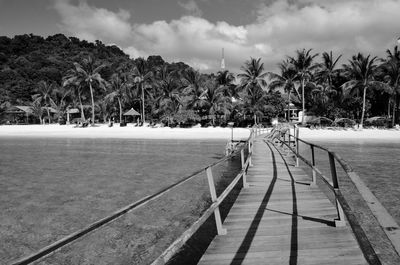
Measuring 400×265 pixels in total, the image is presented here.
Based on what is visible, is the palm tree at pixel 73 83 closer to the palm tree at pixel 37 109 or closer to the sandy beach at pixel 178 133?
the sandy beach at pixel 178 133

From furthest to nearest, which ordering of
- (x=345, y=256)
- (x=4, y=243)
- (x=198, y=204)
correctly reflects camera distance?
(x=198, y=204) → (x=4, y=243) → (x=345, y=256)

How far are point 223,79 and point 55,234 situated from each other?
129 ft

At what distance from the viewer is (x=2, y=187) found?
1145 cm

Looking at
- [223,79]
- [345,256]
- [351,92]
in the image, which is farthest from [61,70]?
[345,256]

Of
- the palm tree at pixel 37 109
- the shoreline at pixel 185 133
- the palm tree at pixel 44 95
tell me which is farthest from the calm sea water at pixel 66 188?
the palm tree at pixel 44 95

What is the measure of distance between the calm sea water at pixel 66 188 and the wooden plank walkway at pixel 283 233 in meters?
3.80

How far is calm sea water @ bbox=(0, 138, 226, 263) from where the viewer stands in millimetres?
7056

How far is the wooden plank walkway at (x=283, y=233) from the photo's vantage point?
367cm

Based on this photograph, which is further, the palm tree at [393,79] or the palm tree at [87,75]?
the palm tree at [87,75]

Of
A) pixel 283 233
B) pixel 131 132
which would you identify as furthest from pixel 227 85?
pixel 283 233

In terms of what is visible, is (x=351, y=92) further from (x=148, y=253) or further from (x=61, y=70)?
(x=61, y=70)

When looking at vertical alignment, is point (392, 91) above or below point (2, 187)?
above

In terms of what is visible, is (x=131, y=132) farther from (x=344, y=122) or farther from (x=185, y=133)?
(x=344, y=122)

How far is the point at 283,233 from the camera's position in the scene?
14.6 ft
